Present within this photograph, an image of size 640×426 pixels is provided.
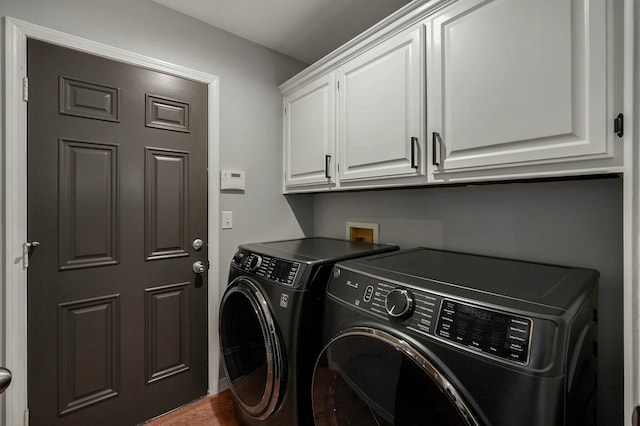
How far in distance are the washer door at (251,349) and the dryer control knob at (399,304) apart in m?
0.58

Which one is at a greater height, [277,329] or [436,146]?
[436,146]

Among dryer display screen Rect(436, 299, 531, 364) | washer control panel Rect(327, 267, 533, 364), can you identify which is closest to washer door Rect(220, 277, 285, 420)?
washer control panel Rect(327, 267, 533, 364)

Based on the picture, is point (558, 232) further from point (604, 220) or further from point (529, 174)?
point (529, 174)

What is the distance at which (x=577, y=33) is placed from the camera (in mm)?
889

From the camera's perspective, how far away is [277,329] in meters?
1.26

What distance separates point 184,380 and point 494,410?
5.81 feet

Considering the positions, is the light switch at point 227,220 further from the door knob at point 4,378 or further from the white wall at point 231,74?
the door knob at point 4,378

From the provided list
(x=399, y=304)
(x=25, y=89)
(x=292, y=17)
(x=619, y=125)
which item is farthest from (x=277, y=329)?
(x=292, y=17)

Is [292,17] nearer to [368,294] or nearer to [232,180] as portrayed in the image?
[232,180]

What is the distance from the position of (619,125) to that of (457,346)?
0.77 m

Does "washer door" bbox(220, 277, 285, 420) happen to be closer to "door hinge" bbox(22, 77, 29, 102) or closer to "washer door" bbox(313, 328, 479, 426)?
"washer door" bbox(313, 328, 479, 426)

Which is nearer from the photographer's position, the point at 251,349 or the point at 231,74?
the point at 251,349

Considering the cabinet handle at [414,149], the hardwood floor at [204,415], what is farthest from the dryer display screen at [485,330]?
the hardwood floor at [204,415]

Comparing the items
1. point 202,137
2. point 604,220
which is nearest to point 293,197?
point 202,137
